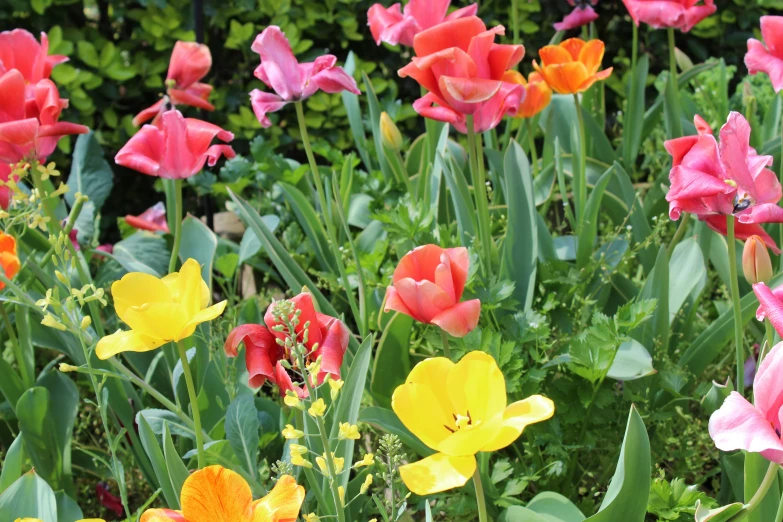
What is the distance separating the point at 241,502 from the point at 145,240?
125 cm

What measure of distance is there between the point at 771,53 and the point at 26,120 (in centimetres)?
116

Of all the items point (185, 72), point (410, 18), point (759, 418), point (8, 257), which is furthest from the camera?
point (185, 72)

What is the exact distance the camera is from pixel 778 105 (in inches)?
80.0

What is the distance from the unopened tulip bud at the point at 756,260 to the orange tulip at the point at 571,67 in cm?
63

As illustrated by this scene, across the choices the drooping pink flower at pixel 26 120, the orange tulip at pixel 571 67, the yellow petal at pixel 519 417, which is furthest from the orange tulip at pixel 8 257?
the orange tulip at pixel 571 67

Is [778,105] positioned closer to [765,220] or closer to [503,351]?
[765,220]

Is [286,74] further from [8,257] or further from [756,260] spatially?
[756,260]

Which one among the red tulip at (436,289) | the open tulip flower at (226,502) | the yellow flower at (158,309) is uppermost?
the yellow flower at (158,309)

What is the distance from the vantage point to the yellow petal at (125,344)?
2.76 feet

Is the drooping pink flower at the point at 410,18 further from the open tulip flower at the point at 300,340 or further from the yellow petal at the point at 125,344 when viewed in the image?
the yellow petal at the point at 125,344

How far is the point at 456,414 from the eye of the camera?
2.46 feet

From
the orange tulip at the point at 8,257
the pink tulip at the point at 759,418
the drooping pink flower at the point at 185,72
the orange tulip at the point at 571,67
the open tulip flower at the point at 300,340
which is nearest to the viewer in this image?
the pink tulip at the point at 759,418

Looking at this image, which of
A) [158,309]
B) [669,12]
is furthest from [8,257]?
[669,12]

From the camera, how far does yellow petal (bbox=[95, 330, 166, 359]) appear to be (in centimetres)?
84
